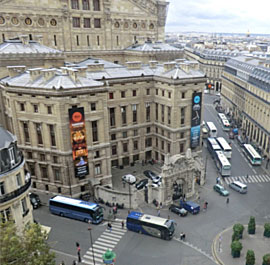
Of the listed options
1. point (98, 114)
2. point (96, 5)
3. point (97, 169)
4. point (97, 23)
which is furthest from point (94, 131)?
point (96, 5)

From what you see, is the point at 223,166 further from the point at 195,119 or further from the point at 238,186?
the point at 195,119

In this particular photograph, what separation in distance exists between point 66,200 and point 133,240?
48.8 ft

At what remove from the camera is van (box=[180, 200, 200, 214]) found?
5703 centimetres

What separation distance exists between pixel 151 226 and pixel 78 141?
856 inches

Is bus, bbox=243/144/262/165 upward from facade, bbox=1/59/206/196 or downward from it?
downward

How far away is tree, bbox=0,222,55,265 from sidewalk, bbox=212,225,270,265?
1062 inches

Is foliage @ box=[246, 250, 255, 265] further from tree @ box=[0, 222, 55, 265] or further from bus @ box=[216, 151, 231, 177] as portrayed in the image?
bus @ box=[216, 151, 231, 177]

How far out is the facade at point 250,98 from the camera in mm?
85812

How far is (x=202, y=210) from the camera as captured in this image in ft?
192

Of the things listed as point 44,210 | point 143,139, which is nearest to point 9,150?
point 44,210

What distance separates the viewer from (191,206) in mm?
57344

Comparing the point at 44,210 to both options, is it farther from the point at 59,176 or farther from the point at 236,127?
the point at 236,127

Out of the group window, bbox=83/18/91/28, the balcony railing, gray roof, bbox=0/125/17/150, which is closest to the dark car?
the balcony railing

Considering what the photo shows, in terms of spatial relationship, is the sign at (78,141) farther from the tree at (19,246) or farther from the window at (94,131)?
the tree at (19,246)
